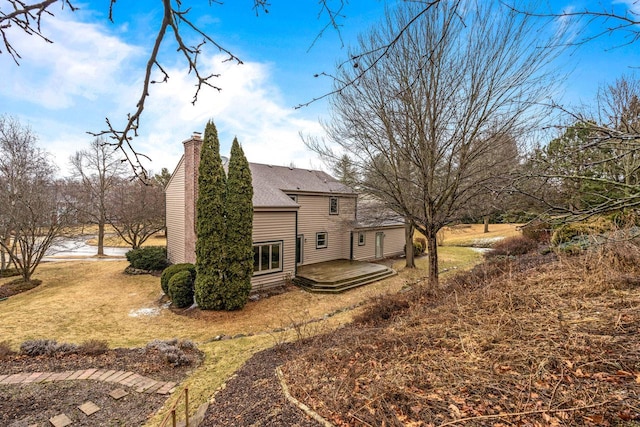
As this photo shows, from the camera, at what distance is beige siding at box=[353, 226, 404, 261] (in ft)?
59.4

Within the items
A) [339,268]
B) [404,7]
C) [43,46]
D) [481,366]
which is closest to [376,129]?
[404,7]

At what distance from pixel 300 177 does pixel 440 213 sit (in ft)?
33.1

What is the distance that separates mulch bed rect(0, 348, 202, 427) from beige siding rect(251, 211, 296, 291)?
254 inches

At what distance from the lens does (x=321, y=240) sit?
55.5ft

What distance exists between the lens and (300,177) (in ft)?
57.8

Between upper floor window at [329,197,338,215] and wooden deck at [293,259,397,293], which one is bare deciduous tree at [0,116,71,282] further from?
upper floor window at [329,197,338,215]

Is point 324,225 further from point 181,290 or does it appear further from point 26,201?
point 26,201

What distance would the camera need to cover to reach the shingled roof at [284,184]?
1322 centimetres

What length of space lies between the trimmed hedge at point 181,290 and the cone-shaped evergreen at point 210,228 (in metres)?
0.48

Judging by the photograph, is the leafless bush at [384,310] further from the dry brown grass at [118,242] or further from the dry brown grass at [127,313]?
the dry brown grass at [118,242]

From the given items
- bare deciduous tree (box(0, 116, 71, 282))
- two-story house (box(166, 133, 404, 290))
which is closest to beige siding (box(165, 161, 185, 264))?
two-story house (box(166, 133, 404, 290))

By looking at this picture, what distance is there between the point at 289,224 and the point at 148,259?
824 cm

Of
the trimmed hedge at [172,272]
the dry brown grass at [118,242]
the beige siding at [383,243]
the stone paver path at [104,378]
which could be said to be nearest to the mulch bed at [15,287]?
the trimmed hedge at [172,272]

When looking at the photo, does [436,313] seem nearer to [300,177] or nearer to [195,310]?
[195,310]
